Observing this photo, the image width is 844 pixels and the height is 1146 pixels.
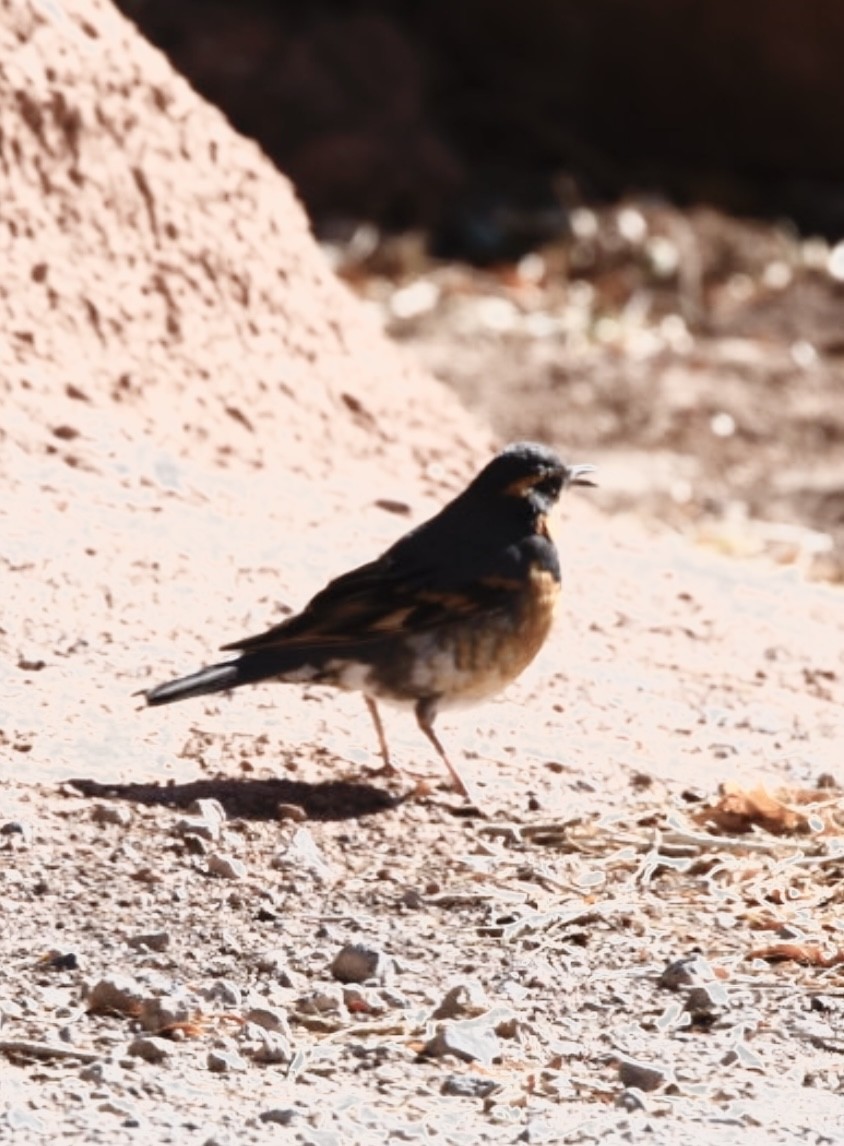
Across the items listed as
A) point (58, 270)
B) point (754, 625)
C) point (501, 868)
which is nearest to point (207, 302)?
point (58, 270)

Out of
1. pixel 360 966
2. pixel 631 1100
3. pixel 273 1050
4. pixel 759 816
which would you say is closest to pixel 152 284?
pixel 759 816

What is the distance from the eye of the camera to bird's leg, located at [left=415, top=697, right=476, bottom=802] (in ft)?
19.1

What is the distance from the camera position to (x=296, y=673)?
573 cm

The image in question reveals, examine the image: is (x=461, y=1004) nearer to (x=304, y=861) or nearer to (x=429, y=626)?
(x=304, y=861)

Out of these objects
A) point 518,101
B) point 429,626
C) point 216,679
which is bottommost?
point 216,679

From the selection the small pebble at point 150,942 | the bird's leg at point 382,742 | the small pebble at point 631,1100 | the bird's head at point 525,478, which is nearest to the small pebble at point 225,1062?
the small pebble at point 150,942

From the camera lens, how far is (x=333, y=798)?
5734mm

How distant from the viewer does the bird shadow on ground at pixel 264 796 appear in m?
5.54

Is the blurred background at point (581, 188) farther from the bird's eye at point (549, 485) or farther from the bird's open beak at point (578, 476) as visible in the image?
the bird's eye at point (549, 485)

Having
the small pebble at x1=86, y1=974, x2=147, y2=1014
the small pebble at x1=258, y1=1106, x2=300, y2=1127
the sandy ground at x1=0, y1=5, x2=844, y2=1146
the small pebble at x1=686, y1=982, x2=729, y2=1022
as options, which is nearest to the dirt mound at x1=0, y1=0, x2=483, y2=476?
the sandy ground at x1=0, y1=5, x2=844, y2=1146

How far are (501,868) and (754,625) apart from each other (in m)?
2.24

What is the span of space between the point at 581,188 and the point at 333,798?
9.13 meters

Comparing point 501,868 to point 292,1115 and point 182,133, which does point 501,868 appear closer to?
point 292,1115

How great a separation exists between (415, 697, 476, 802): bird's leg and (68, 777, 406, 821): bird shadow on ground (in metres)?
0.12
